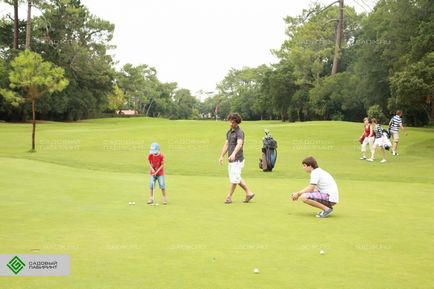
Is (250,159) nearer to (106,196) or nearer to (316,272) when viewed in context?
(106,196)

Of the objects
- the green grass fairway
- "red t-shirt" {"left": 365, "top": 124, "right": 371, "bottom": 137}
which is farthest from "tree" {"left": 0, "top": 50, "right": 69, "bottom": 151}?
"red t-shirt" {"left": 365, "top": 124, "right": 371, "bottom": 137}

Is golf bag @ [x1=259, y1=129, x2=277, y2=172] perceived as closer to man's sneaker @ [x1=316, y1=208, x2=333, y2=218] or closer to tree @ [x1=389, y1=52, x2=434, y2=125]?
man's sneaker @ [x1=316, y1=208, x2=333, y2=218]

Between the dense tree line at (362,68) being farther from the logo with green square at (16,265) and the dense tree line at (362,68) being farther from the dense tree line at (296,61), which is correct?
the logo with green square at (16,265)

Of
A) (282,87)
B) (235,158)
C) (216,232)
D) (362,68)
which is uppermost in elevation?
(362,68)

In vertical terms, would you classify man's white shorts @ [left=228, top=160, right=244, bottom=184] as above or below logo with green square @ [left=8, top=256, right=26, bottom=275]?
above

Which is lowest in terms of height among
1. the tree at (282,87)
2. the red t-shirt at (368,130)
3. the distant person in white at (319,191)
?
the distant person in white at (319,191)

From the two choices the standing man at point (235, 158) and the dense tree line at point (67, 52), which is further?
the dense tree line at point (67, 52)

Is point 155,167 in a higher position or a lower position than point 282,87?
lower

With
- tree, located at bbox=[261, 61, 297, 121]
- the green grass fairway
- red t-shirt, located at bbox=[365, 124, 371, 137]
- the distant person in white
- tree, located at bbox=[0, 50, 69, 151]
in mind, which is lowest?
the green grass fairway

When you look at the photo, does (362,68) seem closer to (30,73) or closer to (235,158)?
(30,73)

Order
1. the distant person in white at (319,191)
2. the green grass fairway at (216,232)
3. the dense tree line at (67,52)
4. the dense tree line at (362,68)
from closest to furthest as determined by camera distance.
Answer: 1. the green grass fairway at (216,232)
2. the distant person in white at (319,191)
3. the dense tree line at (362,68)
4. the dense tree line at (67,52)

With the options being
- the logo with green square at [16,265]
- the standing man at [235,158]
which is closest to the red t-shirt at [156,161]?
the standing man at [235,158]

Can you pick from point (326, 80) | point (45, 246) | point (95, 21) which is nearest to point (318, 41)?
point (326, 80)

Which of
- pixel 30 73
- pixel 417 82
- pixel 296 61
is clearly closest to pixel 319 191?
pixel 30 73
